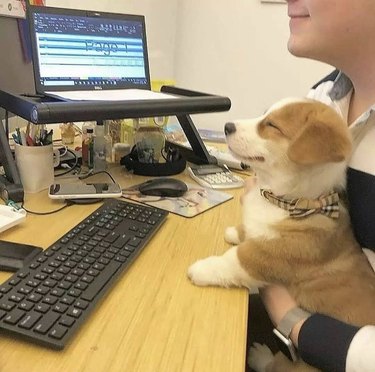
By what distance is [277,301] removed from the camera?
81 centimetres

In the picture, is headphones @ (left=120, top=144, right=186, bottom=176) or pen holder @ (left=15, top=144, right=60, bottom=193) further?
headphones @ (left=120, top=144, right=186, bottom=176)

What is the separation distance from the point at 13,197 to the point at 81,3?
134cm

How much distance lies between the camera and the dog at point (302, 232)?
77 centimetres

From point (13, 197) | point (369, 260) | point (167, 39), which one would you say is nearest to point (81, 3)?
point (167, 39)

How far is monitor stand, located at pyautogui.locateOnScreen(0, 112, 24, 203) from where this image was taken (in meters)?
0.96

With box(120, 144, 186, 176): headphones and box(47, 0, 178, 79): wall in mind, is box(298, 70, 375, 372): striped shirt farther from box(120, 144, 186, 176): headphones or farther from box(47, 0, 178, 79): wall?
box(47, 0, 178, 79): wall

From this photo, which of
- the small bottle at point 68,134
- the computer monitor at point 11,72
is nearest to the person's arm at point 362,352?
the computer monitor at point 11,72

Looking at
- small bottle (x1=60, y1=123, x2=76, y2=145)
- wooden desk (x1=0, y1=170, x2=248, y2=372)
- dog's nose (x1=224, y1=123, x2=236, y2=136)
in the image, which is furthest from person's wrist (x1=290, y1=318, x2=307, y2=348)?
small bottle (x1=60, y1=123, x2=76, y2=145)

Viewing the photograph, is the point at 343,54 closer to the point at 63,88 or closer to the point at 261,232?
the point at 261,232

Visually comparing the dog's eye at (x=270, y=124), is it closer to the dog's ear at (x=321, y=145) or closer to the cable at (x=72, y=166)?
the dog's ear at (x=321, y=145)

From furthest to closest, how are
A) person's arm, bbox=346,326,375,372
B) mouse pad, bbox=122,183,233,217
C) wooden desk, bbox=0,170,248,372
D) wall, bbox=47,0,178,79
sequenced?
wall, bbox=47,0,178,79, mouse pad, bbox=122,183,233,217, person's arm, bbox=346,326,375,372, wooden desk, bbox=0,170,248,372

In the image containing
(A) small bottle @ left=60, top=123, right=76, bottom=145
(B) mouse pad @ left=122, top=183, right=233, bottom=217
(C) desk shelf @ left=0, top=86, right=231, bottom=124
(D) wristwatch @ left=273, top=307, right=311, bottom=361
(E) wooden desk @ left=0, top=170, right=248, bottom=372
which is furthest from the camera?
(A) small bottle @ left=60, top=123, right=76, bottom=145

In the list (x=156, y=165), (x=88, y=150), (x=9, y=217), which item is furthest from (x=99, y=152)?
(x=9, y=217)

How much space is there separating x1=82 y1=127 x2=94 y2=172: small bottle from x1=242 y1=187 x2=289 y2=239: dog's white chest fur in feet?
1.67
